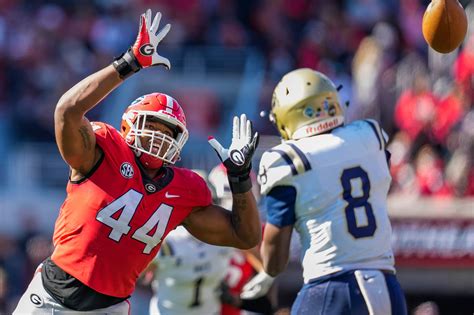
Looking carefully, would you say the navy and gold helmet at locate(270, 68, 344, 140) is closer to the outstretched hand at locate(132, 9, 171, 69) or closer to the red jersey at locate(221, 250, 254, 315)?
the outstretched hand at locate(132, 9, 171, 69)

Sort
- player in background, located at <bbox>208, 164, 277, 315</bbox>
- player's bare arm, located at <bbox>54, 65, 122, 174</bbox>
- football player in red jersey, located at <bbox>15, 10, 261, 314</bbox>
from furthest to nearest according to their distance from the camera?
Answer: player in background, located at <bbox>208, 164, 277, 315</bbox>
football player in red jersey, located at <bbox>15, 10, 261, 314</bbox>
player's bare arm, located at <bbox>54, 65, 122, 174</bbox>

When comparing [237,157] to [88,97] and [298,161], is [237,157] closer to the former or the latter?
[298,161]

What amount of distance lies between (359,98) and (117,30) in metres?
3.43

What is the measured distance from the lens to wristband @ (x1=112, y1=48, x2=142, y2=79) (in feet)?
16.0

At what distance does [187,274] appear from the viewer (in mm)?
7059

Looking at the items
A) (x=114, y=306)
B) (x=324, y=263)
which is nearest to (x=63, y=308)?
(x=114, y=306)

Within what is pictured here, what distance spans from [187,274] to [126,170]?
2.07 m

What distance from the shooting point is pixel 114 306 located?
5137 millimetres

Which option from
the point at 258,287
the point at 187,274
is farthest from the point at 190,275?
the point at 258,287

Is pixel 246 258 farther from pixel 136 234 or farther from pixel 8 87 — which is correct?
pixel 8 87

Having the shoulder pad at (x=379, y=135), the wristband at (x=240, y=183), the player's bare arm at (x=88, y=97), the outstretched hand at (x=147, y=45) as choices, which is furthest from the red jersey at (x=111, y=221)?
the shoulder pad at (x=379, y=135)

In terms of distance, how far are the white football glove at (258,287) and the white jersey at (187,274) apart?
0.82 ft

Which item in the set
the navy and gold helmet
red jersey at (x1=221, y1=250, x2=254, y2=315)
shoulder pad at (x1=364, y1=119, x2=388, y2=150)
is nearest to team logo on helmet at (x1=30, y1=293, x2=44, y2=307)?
the navy and gold helmet

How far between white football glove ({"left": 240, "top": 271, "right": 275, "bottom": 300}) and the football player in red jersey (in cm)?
158
